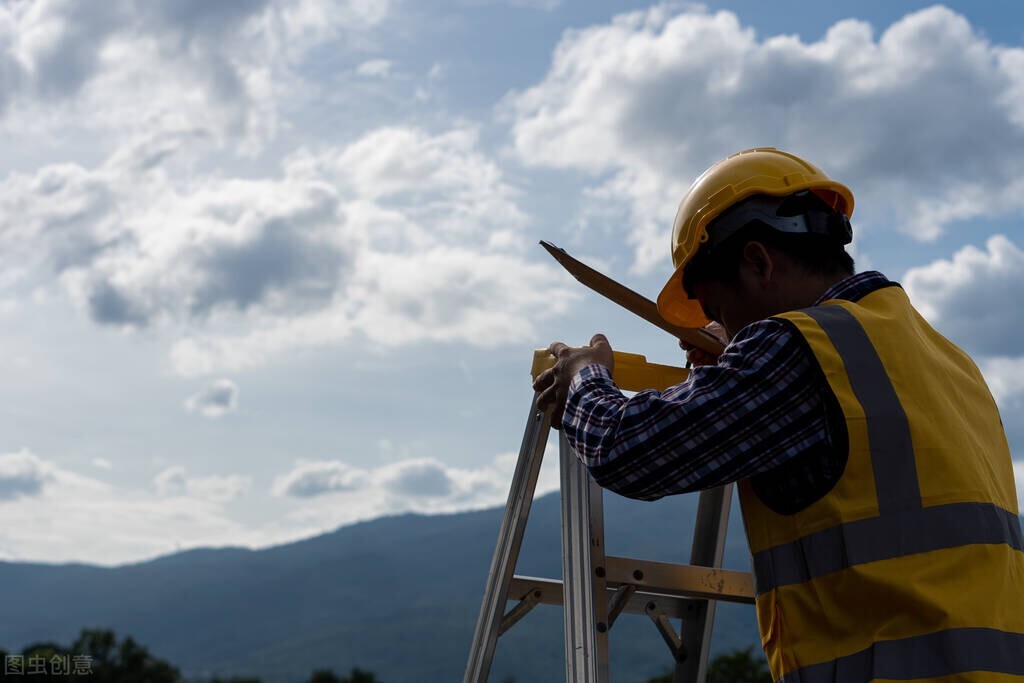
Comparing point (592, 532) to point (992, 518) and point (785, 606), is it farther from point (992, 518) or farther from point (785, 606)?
point (992, 518)

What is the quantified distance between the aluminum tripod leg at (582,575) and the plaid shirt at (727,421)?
0.73 meters

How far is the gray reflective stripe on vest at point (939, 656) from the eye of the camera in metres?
2.42

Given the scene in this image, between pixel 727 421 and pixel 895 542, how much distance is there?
0.51 metres

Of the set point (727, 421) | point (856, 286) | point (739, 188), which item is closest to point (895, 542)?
point (727, 421)

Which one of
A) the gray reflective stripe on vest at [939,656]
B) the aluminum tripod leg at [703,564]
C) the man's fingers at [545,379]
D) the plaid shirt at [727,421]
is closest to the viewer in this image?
the gray reflective stripe on vest at [939,656]

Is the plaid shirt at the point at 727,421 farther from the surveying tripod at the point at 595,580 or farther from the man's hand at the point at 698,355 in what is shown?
the man's hand at the point at 698,355

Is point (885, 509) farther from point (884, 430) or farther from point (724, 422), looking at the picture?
point (724, 422)

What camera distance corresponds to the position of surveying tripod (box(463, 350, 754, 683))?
3492 millimetres

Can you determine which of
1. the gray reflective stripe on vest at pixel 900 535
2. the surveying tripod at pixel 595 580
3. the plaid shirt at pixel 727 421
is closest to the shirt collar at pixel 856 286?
the plaid shirt at pixel 727 421

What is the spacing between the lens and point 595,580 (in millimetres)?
3557

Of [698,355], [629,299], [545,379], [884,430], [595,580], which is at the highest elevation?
[629,299]

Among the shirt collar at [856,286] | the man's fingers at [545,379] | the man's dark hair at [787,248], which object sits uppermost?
the man's dark hair at [787,248]

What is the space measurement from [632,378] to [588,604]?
2.68 feet

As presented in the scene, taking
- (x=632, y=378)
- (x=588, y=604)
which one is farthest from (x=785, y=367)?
(x=588, y=604)
